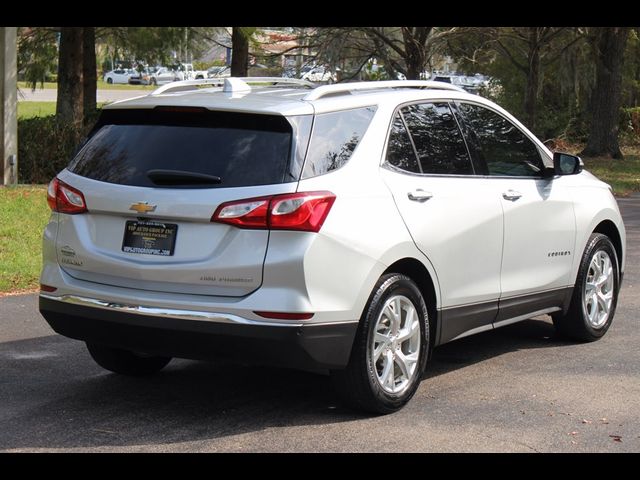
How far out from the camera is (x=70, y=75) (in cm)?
1914

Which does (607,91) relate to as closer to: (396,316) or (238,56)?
(238,56)

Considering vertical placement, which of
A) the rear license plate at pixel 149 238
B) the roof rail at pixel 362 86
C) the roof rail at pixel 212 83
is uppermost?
the roof rail at pixel 362 86

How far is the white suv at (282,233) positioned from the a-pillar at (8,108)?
30.0 ft

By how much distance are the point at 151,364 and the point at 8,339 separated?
1499 millimetres

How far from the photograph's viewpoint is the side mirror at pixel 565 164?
742 centimetres

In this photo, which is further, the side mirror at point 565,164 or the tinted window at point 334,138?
the side mirror at point 565,164

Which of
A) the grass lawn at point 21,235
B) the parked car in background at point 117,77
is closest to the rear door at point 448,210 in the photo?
the grass lawn at point 21,235

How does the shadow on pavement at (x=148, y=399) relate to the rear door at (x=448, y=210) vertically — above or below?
below

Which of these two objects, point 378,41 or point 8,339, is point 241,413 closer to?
point 8,339

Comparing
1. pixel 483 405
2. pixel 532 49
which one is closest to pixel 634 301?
pixel 483 405

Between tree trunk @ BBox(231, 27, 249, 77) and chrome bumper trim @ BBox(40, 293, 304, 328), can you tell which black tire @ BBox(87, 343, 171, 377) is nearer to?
chrome bumper trim @ BBox(40, 293, 304, 328)

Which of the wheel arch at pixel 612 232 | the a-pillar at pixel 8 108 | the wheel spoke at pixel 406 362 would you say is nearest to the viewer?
the wheel spoke at pixel 406 362

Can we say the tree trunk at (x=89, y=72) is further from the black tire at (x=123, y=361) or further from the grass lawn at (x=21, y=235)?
the black tire at (x=123, y=361)

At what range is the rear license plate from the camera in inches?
216
